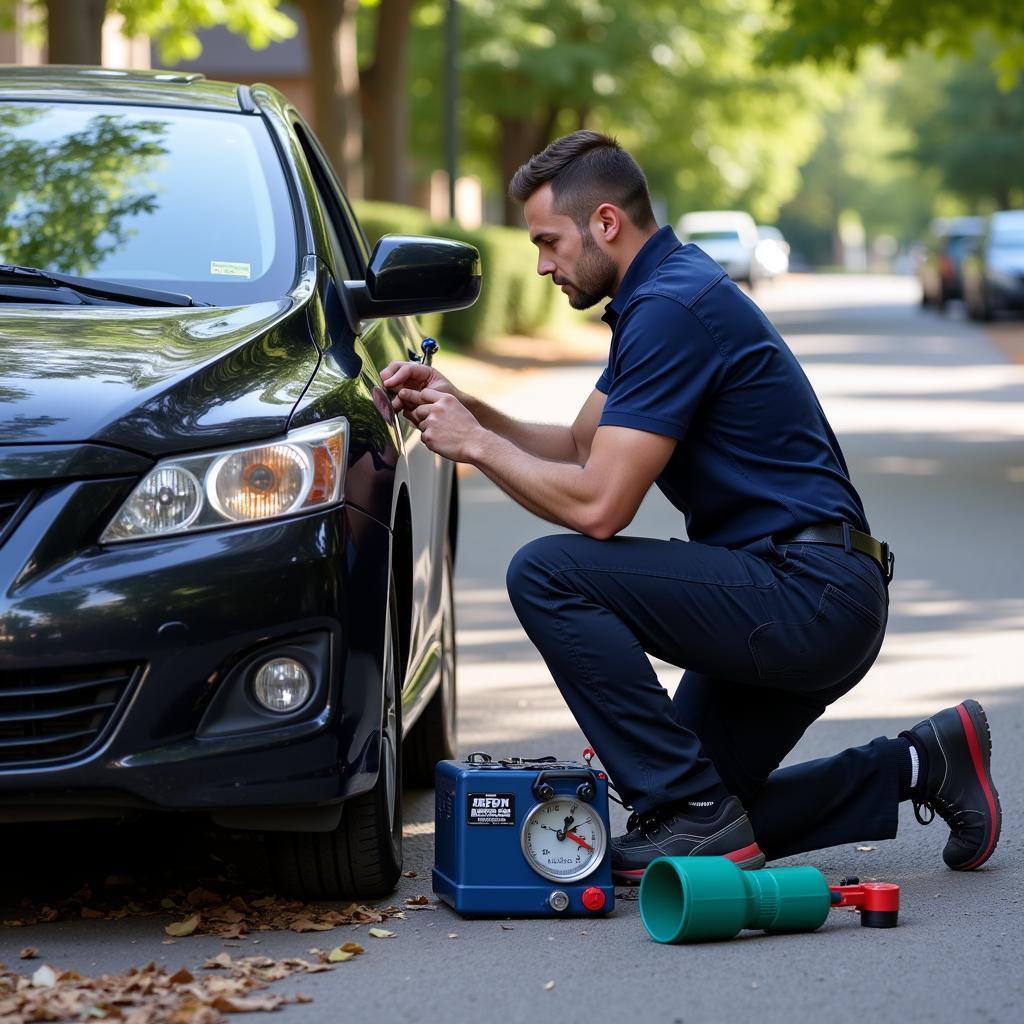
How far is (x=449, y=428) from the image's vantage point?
4.71m

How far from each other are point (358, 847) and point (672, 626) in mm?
825

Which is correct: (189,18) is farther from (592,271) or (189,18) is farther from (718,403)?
(718,403)

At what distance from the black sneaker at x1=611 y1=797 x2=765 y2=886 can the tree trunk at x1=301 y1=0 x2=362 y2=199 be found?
20.7 meters

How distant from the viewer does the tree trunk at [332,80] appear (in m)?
24.9

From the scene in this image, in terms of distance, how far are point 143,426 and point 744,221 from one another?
5792 cm

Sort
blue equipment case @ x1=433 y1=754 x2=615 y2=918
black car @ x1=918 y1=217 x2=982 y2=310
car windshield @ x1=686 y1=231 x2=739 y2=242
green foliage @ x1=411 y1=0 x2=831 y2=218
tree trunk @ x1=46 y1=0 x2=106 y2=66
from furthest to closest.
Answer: car windshield @ x1=686 y1=231 x2=739 y2=242 → green foliage @ x1=411 y1=0 x2=831 y2=218 → black car @ x1=918 y1=217 x2=982 y2=310 → tree trunk @ x1=46 y1=0 x2=106 y2=66 → blue equipment case @ x1=433 y1=754 x2=615 y2=918

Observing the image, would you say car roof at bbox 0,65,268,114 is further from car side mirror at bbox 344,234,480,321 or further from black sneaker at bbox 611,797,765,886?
black sneaker at bbox 611,797,765,886

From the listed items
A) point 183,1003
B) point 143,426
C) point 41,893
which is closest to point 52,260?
point 143,426

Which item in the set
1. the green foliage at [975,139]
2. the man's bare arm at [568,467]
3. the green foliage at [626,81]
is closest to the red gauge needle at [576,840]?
the man's bare arm at [568,467]

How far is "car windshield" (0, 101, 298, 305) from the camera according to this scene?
491 centimetres

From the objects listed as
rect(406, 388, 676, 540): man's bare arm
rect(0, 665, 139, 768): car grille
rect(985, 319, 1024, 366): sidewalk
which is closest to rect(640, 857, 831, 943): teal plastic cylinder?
rect(406, 388, 676, 540): man's bare arm

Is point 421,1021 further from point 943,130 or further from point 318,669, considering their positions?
point 943,130

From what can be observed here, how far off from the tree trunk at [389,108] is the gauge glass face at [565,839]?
2665 cm

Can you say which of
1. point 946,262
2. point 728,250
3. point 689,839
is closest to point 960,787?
point 689,839
